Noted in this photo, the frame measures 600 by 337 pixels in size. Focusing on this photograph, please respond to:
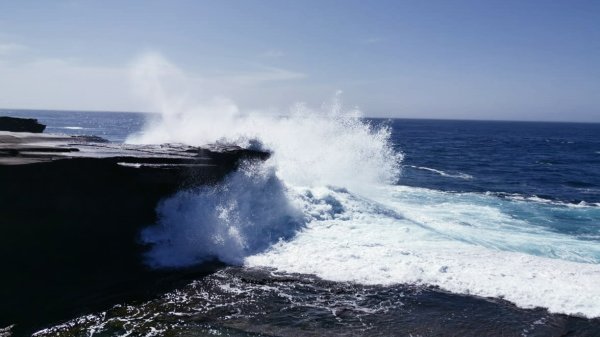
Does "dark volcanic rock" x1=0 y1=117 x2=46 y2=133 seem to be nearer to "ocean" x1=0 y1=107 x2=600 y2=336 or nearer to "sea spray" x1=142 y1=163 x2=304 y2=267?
"ocean" x1=0 y1=107 x2=600 y2=336

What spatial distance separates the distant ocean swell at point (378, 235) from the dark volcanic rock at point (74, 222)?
1023 mm

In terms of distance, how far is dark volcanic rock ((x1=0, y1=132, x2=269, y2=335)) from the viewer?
1072cm

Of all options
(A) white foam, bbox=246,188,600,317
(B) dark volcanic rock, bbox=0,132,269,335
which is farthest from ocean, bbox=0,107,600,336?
(B) dark volcanic rock, bbox=0,132,269,335

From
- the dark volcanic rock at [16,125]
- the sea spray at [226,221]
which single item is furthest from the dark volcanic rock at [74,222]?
the dark volcanic rock at [16,125]

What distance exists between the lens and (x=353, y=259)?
513 inches

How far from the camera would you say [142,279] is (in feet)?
38.8

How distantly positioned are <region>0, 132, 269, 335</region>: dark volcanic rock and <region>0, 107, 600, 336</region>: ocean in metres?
0.63

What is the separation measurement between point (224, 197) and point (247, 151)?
7.52 ft

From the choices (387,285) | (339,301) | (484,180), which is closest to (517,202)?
(484,180)

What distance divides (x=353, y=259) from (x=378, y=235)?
9.70ft

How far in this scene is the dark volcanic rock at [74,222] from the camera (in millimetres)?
10724

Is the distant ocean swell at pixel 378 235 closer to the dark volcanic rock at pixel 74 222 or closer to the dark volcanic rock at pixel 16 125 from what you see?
the dark volcanic rock at pixel 74 222

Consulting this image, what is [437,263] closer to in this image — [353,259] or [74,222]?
[353,259]

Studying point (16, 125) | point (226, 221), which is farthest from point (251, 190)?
point (16, 125)
